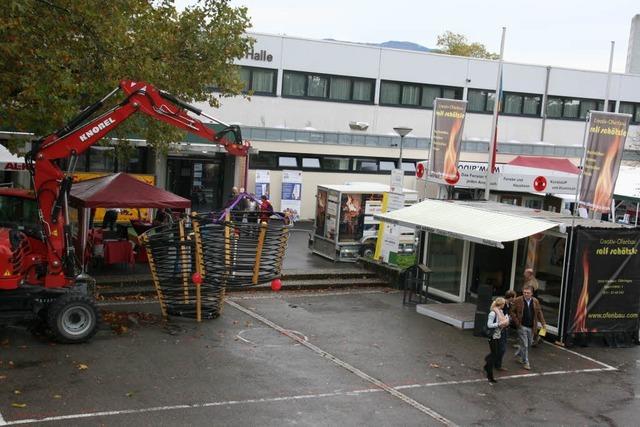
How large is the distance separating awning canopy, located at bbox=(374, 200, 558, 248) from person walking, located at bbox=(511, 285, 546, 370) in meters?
1.33

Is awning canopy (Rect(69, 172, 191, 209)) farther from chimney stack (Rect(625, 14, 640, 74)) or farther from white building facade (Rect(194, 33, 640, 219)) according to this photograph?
chimney stack (Rect(625, 14, 640, 74))

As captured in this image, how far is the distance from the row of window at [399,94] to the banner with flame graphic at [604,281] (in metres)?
18.9

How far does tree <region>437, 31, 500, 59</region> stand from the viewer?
6359 cm

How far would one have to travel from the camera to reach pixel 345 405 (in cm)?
1102

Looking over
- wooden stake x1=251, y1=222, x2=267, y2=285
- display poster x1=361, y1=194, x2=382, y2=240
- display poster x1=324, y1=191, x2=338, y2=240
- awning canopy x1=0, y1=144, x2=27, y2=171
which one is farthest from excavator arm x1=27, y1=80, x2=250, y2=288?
display poster x1=361, y1=194, x2=382, y2=240

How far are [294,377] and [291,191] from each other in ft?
64.7

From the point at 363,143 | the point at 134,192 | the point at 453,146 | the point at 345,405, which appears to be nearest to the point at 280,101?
the point at 363,143

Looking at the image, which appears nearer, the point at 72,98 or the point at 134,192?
the point at 72,98

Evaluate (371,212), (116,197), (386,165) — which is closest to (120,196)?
(116,197)

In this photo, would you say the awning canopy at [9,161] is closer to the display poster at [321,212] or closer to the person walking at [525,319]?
the display poster at [321,212]

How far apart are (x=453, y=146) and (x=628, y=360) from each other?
836 cm

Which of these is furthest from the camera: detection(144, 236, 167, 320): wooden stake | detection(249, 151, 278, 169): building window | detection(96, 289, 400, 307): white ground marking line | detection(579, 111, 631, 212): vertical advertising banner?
detection(249, 151, 278, 169): building window

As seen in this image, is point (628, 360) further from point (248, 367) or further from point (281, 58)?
point (281, 58)

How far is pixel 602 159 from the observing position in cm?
1762
